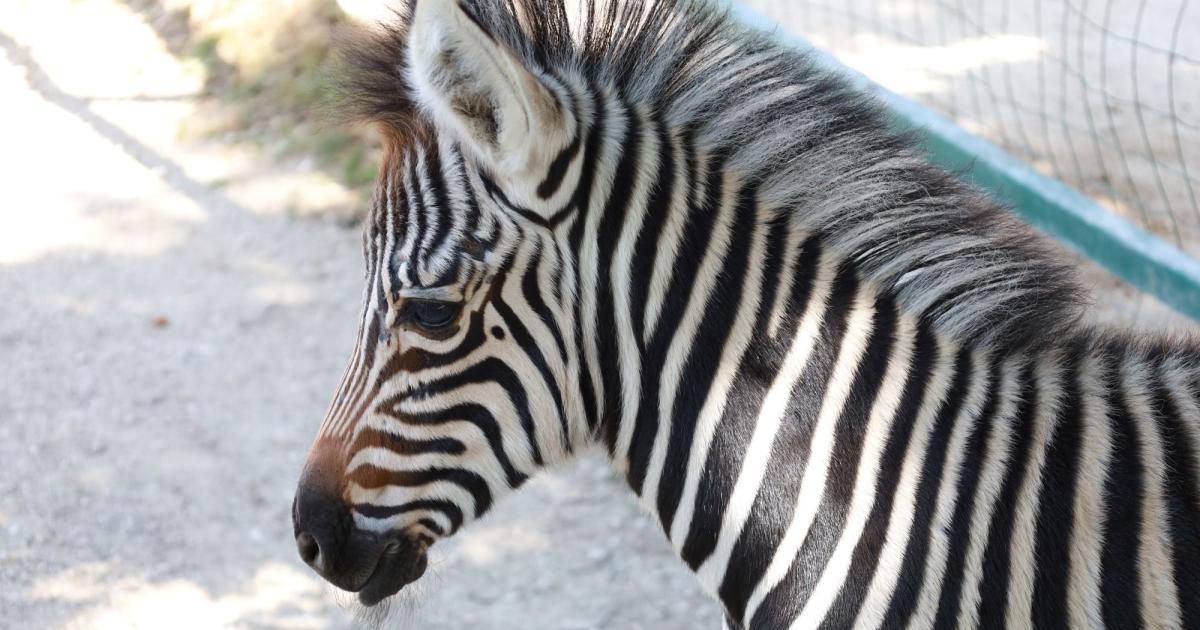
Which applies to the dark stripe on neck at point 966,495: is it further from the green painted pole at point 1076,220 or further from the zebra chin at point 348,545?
the green painted pole at point 1076,220

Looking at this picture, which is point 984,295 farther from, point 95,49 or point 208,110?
point 95,49

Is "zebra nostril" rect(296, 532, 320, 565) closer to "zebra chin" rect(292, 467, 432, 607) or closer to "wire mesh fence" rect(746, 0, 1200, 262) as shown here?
"zebra chin" rect(292, 467, 432, 607)

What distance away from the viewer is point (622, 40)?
2.42 meters

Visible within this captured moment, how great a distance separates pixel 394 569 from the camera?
257cm

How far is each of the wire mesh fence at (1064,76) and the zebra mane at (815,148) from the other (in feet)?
12.7

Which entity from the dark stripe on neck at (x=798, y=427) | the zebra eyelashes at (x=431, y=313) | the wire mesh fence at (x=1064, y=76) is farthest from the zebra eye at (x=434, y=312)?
the wire mesh fence at (x=1064, y=76)

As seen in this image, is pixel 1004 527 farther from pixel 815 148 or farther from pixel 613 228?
pixel 613 228

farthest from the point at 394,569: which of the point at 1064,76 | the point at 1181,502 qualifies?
the point at 1064,76

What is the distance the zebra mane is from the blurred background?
0.86m

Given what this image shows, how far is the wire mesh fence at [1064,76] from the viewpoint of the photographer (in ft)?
20.6

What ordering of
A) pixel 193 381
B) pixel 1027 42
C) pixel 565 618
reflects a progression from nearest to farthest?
pixel 565 618
pixel 193 381
pixel 1027 42

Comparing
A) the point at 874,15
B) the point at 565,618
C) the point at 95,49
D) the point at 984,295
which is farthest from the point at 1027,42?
the point at 95,49

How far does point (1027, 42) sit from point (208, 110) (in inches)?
237

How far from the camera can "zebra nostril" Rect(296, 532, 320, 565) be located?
2516 millimetres
